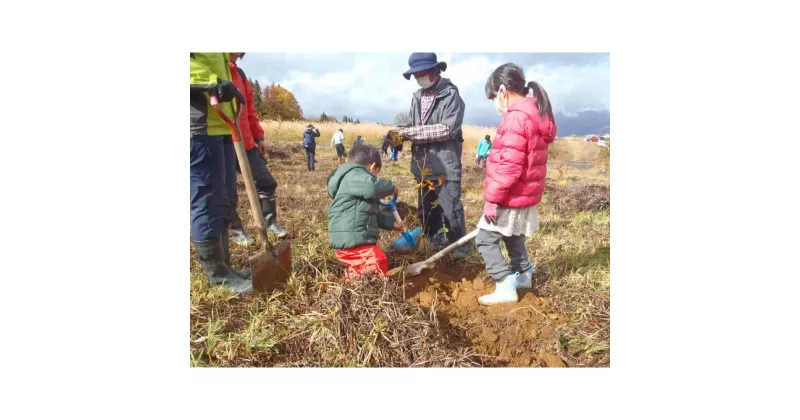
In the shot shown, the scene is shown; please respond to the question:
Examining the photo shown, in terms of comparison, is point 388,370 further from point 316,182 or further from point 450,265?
point 316,182

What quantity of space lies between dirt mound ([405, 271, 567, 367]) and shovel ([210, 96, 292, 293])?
Result: 2.89ft

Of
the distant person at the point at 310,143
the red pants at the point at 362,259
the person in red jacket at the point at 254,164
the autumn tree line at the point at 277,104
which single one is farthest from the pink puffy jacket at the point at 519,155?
the person in red jacket at the point at 254,164

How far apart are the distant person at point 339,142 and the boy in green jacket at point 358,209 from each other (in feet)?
1.01

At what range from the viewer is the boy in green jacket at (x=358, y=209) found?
2592 mm

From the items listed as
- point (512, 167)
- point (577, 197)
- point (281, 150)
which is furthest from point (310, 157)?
point (577, 197)

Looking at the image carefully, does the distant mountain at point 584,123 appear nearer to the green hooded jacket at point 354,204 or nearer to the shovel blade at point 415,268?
the green hooded jacket at point 354,204

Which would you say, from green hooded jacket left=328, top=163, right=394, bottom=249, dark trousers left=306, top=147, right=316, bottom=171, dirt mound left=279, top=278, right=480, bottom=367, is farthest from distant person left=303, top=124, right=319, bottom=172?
dirt mound left=279, top=278, right=480, bottom=367

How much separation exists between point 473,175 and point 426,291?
56.9 inches

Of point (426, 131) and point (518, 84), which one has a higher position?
point (518, 84)

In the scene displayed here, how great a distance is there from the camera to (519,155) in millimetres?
2354

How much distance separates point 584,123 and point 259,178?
2.49 metres

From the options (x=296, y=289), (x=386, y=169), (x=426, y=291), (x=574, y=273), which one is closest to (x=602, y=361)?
(x=574, y=273)

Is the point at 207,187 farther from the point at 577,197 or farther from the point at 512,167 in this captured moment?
the point at 577,197

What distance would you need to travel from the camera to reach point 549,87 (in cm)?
247
